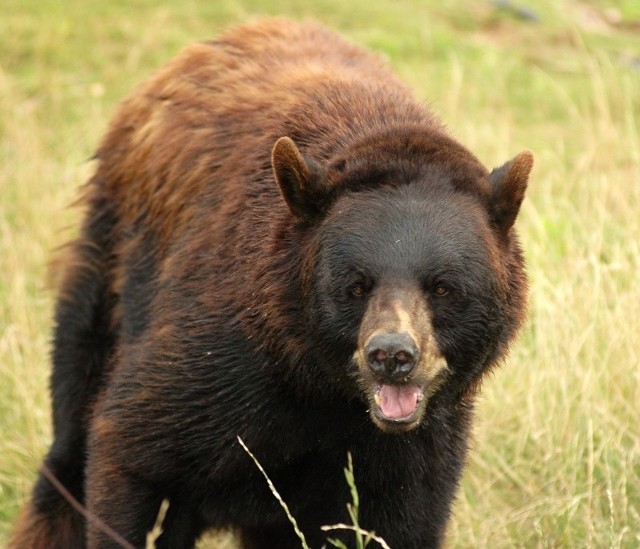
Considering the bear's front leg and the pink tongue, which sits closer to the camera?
the pink tongue

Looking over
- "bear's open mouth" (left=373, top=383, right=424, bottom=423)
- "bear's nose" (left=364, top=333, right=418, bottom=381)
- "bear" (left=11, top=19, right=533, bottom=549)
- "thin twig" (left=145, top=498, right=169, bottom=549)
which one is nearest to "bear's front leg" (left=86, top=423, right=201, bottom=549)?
"bear" (left=11, top=19, right=533, bottom=549)

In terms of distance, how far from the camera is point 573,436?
20.9 ft

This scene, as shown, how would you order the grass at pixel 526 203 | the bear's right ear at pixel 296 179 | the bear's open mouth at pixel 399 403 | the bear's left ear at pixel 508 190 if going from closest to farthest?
the bear's open mouth at pixel 399 403 < the bear's right ear at pixel 296 179 < the bear's left ear at pixel 508 190 < the grass at pixel 526 203

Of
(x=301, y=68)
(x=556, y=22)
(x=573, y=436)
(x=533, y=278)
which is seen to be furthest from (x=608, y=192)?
(x=556, y=22)

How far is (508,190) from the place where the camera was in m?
4.61

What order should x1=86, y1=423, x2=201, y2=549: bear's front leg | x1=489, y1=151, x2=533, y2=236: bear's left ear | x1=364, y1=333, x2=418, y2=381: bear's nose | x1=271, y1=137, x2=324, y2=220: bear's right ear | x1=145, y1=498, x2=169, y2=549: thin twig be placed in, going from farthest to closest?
1. x1=86, y1=423, x2=201, y2=549: bear's front leg
2. x1=489, y1=151, x2=533, y2=236: bear's left ear
3. x1=271, y1=137, x2=324, y2=220: bear's right ear
4. x1=364, y1=333, x2=418, y2=381: bear's nose
5. x1=145, y1=498, x2=169, y2=549: thin twig

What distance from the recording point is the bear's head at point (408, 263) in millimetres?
4284

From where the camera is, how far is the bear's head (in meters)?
4.28

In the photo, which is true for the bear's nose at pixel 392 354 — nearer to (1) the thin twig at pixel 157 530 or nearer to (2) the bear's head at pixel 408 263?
(2) the bear's head at pixel 408 263

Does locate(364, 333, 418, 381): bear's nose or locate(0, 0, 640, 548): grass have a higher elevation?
locate(364, 333, 418, 381): bear's nose

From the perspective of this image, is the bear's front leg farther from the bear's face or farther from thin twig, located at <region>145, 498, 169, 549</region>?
the bear's face

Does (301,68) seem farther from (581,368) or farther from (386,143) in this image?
(581,368)

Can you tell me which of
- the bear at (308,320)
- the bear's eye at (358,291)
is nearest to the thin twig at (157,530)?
the bear at (308,320)

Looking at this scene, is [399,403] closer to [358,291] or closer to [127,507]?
[358,291]
